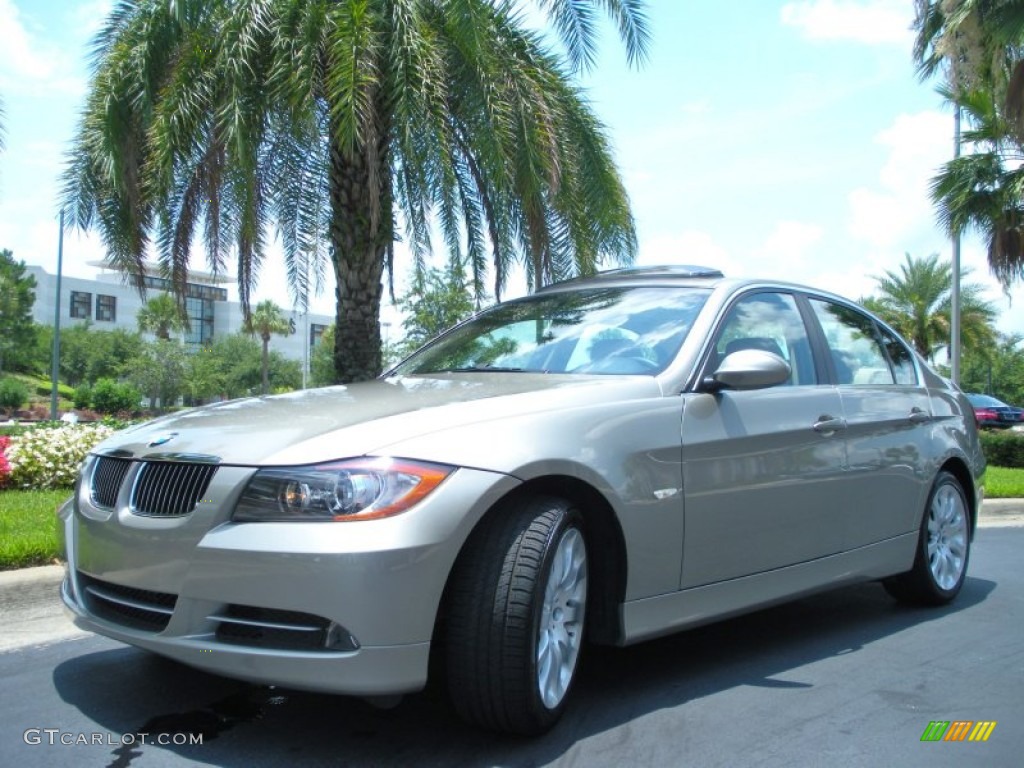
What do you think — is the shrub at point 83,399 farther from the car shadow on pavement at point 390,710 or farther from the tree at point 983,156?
the car shadow on pavement at point 390,710

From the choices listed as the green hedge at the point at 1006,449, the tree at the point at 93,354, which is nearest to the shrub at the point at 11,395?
the tree at the point at 93,354

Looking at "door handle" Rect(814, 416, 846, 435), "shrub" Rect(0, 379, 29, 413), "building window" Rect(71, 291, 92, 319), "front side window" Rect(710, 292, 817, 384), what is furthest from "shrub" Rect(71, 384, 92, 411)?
"door handle" Rect(814, 416, 846, 435)

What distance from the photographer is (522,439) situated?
10.6 feet

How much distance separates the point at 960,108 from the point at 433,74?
14277 mm

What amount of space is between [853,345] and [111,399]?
62.6 m

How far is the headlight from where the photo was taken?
2.93 metres

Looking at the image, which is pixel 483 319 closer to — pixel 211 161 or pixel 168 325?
pixel 211 161

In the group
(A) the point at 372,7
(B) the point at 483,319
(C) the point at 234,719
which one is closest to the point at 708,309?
(B) the point at 483,319

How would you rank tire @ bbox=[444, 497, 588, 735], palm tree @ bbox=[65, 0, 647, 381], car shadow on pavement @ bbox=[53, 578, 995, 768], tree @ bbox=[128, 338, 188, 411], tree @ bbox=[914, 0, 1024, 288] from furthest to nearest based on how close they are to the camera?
tree @ bbox=[128, 338, 188, 411]
tree @ bbox=[914, 0, 1024, 288]
palm tree @ bbox=[65, 0, 647, 381]
car shadow on pavement @ bbox=[53, 578, 995, 768]
tire @ bbox=[444, 497, 588, 735]

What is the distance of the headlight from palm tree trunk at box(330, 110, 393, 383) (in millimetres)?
6758

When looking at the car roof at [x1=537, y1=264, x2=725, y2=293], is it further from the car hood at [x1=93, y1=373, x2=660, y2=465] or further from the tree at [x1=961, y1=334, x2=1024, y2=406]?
the tree at [x1=961, y1=334, x2=1024, y2=406]

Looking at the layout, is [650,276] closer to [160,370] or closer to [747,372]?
[747,372]

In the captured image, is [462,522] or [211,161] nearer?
[462,522]

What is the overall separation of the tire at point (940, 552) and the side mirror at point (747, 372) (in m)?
1.87
